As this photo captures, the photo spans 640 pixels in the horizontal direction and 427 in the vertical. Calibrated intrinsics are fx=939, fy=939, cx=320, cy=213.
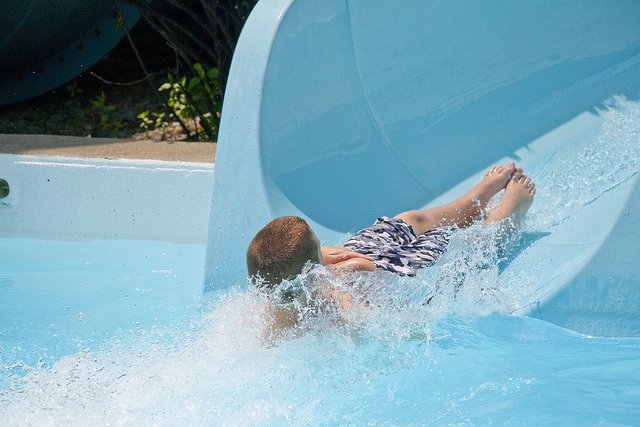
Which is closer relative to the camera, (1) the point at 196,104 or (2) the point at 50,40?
(1) the point at 196,104

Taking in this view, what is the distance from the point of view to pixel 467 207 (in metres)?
3.18

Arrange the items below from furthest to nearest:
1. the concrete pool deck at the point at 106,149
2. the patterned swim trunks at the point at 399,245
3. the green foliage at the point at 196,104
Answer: the green foliage at the point at 196,104 → the concrete pool deck at the point at 106,149 → the patterned swim trunks at the point at 399,245

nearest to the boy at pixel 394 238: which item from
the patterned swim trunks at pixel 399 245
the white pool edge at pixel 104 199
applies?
the patterned swim trunks at pixel 399 245

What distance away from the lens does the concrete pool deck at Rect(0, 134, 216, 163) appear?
4043 millimetres

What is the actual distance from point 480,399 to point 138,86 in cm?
444

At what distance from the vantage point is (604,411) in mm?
2193

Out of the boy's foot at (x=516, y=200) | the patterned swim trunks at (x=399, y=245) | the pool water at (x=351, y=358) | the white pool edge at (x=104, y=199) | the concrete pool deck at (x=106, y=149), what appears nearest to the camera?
the pool water at (x=351, y=358)

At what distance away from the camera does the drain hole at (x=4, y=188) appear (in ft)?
13.5

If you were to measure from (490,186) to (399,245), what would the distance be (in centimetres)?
46

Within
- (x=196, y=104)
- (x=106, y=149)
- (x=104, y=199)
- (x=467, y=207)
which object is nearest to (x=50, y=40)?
(x=196, y=104)

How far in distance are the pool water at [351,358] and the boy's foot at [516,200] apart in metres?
0.06

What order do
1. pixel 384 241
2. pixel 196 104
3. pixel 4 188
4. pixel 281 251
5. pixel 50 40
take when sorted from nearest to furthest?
1. pixel 281 251
2. pixel 384 241
3. pixel 4 188
4. pixel 196 104
5. pixel 50 40

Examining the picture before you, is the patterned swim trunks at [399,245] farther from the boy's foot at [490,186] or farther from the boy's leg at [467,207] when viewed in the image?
the boy's foot at [490,186]

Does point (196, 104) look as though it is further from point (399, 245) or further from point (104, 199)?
point (399, 245)
